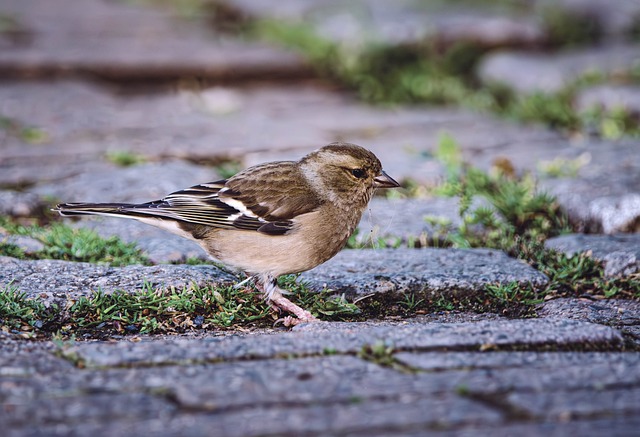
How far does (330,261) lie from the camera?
4.48m

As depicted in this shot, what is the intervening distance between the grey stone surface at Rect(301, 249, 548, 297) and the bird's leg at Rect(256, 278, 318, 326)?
24 cm

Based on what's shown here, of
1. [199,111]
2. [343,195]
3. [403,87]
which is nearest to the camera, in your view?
[343,195]

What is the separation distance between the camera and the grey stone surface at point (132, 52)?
854cm

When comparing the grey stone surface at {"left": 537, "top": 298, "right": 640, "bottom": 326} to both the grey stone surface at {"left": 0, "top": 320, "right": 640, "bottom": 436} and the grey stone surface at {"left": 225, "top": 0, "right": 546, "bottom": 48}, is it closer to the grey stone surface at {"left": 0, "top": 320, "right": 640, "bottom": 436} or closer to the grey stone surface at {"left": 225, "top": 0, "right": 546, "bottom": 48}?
the grey stone surface at {"left": 0, "top": 320, "right": 640, "bottom": 436}

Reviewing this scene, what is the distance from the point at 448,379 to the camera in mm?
2785

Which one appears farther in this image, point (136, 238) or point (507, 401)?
point (136, 238)

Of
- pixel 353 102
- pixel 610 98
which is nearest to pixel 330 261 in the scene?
pixel 610 98

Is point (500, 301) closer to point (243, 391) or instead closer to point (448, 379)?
point (448, 379)

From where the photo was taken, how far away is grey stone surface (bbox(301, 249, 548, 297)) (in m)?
4.08

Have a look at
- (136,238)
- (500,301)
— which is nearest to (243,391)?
(500,301)

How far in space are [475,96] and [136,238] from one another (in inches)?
172

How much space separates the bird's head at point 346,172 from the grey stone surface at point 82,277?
0.65 metres

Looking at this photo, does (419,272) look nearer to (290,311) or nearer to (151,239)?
(290,311)

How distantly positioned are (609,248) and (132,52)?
5793 millimetres
